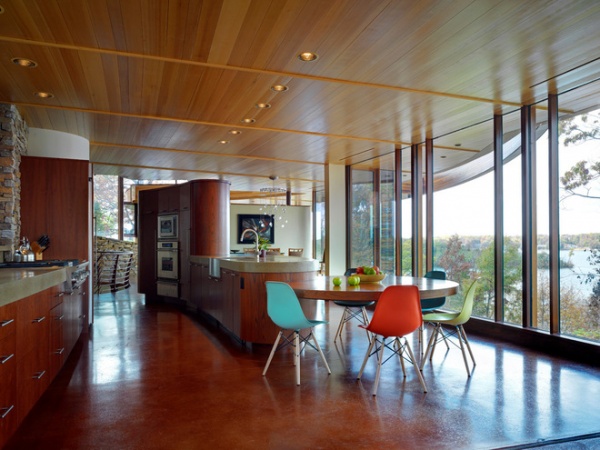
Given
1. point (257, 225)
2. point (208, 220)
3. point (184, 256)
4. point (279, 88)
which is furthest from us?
point (257, 225)

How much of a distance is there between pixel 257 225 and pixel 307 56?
9.46 metres

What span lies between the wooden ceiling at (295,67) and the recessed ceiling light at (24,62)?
0.06 m

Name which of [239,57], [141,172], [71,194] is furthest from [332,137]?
[141,172]

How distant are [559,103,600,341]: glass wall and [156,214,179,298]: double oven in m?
5.68

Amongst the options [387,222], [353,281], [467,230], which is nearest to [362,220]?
[387,222]

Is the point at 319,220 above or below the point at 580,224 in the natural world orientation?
above

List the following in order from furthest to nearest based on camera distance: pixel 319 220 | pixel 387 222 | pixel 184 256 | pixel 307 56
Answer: pixel 319 220 < pixel 387 222 < pixel 184 256 < pixel 307 56

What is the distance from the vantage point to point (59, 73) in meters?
3.98

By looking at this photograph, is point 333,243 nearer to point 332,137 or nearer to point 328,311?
point 328,311

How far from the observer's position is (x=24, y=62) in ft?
12.2

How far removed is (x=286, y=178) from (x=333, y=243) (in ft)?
7.84

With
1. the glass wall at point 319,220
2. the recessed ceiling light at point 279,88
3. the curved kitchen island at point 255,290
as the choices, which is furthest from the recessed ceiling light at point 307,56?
the glass wall at point 319,220

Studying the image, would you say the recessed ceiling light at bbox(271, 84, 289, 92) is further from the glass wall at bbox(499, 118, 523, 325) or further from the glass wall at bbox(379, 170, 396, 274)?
the glass wall at bbox(379, 170, 396, 274)

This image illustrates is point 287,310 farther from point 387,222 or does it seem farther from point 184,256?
point 387,222
